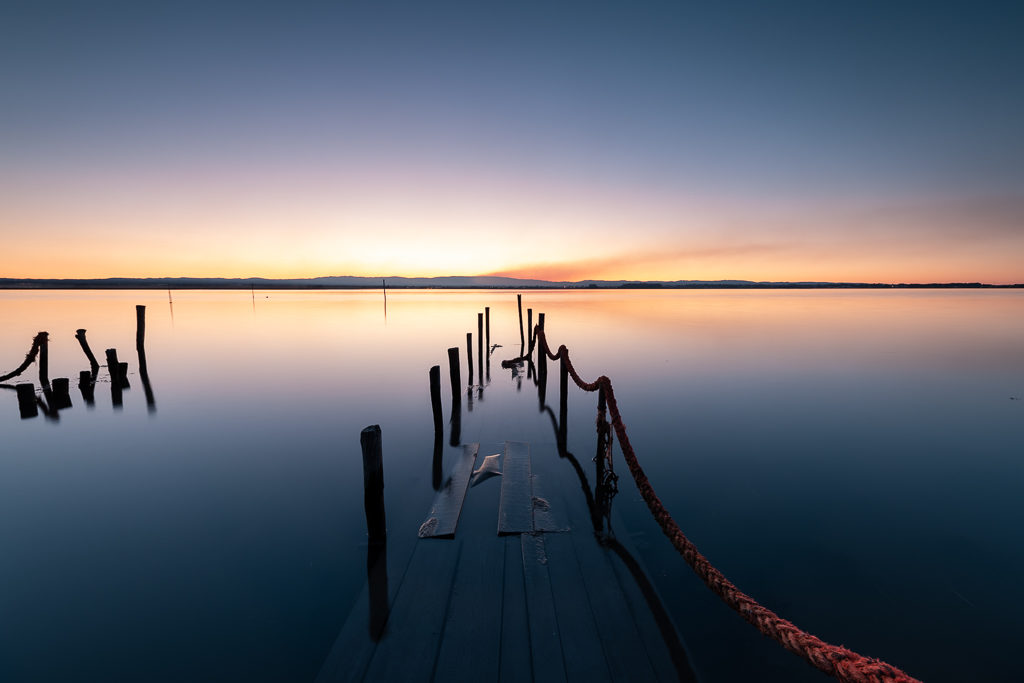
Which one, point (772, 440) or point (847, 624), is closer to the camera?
point (847, 624)

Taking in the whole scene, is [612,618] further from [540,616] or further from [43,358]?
[43,358]

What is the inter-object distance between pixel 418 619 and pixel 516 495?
2946 millimetres

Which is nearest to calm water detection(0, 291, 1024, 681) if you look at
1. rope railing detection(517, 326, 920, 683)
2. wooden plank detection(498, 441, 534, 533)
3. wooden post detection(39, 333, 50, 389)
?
wooden plank detection(498, 441, 534, 533)

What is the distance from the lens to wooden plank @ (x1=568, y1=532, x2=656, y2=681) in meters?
3.85

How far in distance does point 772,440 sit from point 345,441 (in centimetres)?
1221

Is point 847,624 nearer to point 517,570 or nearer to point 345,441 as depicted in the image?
point 517,570

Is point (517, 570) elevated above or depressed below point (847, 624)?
above

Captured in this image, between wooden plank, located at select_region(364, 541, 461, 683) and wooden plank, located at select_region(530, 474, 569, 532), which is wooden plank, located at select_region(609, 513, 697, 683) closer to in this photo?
wooden plank, located at select_region(530, 474, 569, 532)

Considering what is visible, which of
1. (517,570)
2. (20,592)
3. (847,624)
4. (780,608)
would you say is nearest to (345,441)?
(20,592)

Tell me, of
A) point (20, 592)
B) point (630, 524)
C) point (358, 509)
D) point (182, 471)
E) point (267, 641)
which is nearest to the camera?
point (267, 641)

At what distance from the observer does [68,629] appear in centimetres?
538

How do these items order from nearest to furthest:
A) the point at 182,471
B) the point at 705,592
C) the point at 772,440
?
the point at 705,592
the point at 182,471
the point at 772,440

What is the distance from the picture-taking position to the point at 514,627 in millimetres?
4277

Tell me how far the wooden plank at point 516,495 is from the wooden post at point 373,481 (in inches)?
72.3
